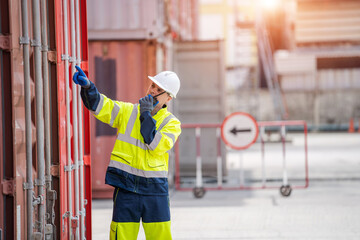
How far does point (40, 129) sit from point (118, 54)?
555cm

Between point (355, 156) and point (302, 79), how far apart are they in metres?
17.5

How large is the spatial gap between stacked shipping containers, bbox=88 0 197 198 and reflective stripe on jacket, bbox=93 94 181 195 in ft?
17.6

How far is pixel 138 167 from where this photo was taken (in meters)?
4.71

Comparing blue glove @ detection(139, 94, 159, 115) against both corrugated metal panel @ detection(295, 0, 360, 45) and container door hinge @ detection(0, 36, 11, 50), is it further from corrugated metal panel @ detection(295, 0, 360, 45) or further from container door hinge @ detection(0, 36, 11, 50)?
corrugated metal panel @ detection(295, 0, 360, 45)

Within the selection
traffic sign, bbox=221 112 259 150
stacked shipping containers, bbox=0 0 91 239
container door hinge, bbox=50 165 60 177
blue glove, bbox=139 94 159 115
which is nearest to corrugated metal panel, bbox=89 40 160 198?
traffic sign, bbox=221 112 259 150

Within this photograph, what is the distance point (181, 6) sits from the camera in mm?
14344

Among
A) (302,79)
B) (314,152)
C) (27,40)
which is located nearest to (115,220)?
(27,40)

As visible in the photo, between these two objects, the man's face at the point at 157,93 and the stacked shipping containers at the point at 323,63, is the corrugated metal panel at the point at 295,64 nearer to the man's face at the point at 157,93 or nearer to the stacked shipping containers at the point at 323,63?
the stacked shipping containers at the point at 323,63

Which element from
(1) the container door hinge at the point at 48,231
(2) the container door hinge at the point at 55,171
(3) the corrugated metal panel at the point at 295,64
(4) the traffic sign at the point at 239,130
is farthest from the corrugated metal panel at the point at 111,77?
(3) the corrugated metal panel at the point at 295,64

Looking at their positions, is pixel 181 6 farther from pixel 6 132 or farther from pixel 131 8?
pixel 6 132

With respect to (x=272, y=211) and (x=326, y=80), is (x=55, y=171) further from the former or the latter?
(x=326, y=80)

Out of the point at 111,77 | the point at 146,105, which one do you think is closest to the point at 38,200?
the point at 146,105

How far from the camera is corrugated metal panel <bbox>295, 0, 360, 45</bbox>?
119 ft

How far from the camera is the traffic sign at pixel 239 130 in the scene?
1050 cm
